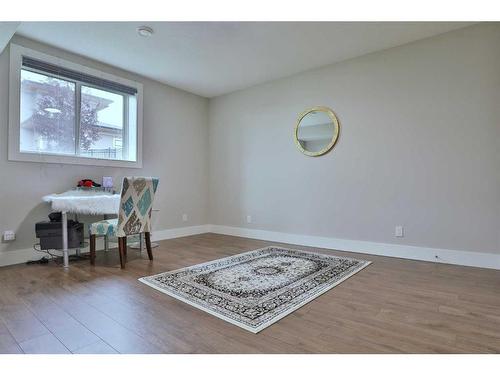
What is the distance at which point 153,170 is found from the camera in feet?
14.4

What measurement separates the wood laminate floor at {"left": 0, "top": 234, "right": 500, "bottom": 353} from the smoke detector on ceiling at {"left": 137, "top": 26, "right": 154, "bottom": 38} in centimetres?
240

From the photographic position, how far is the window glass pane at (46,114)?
3225 millimetres

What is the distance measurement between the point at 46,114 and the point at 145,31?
5.12ft

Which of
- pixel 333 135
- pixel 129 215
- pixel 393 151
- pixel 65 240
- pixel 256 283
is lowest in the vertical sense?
pixel 256 283

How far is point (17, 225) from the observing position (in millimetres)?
3066

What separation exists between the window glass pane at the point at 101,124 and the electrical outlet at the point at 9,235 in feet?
3.74

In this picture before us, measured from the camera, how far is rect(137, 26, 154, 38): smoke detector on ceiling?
291cm

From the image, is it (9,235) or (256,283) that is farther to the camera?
(9,235)

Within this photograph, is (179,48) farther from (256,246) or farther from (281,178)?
(256,246)

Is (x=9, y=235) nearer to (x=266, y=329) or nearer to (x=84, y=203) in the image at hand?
(x=84, y=203)

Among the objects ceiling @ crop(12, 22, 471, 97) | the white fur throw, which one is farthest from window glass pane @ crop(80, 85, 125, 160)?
the white fur throw

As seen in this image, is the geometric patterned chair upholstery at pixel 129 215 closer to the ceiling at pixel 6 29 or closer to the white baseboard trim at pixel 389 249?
the ceiling at pixel 6 29

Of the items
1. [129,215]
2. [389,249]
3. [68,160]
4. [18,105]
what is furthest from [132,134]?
[389,249]
